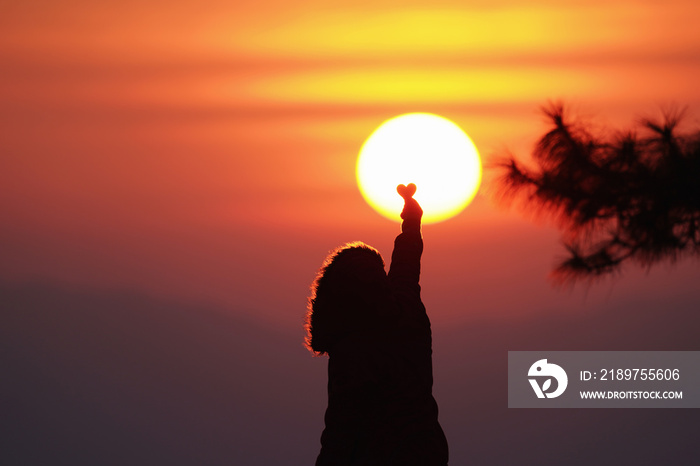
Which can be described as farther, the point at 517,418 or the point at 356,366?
the point at 517,418

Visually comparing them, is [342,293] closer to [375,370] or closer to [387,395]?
[375,370]

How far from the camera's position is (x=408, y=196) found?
484 cm

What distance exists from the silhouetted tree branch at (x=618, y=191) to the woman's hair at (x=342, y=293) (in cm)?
102

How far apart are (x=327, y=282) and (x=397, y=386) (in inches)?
21.5

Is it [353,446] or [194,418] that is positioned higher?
[194,418]

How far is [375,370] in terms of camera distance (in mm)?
4430

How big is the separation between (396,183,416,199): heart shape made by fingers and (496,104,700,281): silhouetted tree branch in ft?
1.91

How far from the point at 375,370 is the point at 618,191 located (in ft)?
4.56

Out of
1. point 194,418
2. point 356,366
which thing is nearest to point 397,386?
point 356,366

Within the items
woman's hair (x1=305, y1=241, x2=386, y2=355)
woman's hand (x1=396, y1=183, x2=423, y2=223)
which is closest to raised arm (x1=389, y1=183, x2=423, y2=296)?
woman's hand (x1=396, y1=183, x2=423, y2=223)

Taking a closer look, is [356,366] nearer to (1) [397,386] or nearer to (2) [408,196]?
(1) [397,386]

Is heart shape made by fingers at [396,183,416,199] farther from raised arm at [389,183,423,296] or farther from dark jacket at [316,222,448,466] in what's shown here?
dark jacket at [316,222,448,466]

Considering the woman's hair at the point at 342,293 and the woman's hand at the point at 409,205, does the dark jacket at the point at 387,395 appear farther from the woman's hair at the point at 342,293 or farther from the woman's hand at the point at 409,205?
the woman's hand at the point at 409,205

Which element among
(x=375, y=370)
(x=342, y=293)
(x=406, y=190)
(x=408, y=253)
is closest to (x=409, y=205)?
(x=406, y=190)
